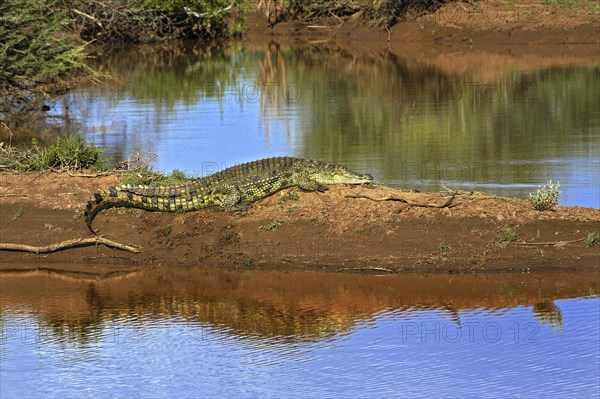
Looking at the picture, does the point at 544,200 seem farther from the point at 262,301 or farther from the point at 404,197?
the point at 262,301

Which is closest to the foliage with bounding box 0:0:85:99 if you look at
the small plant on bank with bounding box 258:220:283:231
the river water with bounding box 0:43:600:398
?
the river water with bounding box 0:43:600:398

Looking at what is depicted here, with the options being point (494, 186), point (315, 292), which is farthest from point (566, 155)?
→ point (315, 292)

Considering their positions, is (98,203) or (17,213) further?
(17,213)

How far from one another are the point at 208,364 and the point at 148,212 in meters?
4.38

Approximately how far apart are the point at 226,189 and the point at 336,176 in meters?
1.42

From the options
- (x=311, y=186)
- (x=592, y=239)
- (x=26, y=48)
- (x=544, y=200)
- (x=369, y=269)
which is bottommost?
(x=369, y=269)

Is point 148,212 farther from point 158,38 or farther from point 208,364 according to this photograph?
point 158,38

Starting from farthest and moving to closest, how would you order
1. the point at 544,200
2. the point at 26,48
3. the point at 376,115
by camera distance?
the point at 26,48 < the point at 376,115 < the point at 544,200

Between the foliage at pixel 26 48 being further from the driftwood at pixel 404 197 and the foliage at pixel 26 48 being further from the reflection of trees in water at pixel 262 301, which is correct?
the driftwood at pixel 404 197

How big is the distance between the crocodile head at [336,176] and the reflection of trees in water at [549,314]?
3.44m

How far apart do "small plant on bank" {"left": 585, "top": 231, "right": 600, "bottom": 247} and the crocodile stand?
330cm

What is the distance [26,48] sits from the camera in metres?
26.0

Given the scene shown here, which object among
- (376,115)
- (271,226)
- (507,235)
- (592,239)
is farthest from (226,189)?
(376,115)

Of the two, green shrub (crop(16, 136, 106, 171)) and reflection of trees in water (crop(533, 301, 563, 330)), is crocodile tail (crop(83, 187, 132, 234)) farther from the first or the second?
reflection of trees in water (crop(533, 301, 563, 330))
